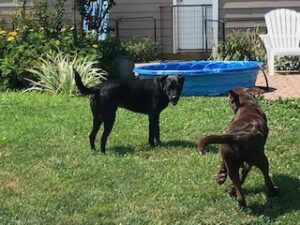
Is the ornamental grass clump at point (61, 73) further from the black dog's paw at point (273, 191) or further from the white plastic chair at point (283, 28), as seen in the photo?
the black dog's paw at point (273, 191)

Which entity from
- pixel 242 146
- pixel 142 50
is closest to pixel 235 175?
pixel 242 146

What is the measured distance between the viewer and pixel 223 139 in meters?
4.38

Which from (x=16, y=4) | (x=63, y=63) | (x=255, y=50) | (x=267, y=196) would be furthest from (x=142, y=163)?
(x=16, y=4)

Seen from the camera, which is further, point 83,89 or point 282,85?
point 282,85

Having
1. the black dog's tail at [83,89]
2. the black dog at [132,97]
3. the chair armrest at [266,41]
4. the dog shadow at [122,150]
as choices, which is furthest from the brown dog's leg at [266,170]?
the chair armrest at [266,41]

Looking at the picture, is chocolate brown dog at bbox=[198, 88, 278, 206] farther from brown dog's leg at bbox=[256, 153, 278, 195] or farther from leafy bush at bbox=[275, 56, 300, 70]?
leafy bush at bbox=[275, 56, 300, 70]

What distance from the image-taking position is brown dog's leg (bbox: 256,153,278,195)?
4.61 m

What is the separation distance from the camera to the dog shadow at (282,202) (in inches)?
182

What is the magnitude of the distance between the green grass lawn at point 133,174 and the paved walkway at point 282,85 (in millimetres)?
1476

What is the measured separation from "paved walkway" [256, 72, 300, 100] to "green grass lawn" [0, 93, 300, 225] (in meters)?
1.48

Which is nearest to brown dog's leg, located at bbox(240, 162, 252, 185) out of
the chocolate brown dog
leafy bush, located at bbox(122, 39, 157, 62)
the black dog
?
the chocolate brown dog

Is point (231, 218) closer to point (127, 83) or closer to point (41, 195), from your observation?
point (41, 195)

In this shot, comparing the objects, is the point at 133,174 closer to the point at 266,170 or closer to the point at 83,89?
the point at 83,89

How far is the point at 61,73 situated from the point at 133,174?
488 cm
